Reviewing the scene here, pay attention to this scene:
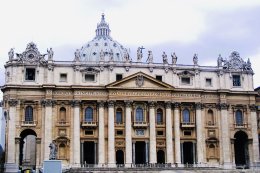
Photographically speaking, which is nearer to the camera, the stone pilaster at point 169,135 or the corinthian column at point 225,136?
the stone pilaster at point 169,135

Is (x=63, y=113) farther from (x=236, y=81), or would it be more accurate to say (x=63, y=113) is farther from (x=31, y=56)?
(x=236, y=81)

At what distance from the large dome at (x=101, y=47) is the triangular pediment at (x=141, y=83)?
33.0 metres

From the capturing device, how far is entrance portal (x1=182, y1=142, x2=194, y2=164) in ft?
232

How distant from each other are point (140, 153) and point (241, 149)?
17851mm

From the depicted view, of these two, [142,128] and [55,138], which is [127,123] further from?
[55,138]

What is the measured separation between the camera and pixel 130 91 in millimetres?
68562

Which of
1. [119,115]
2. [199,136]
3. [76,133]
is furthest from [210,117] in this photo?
[76,133]

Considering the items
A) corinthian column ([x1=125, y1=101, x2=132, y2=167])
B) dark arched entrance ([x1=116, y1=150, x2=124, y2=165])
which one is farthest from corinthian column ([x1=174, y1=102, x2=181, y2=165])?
dark arched entrance ([x1=116, y1=150, x2=124, y2=165])

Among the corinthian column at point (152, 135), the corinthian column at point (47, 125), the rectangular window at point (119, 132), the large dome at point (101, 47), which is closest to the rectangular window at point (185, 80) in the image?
the corinthian column at point (152, 135)

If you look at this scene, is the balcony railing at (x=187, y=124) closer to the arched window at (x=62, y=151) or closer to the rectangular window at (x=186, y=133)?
the rectangular window at (x=186, y=133)

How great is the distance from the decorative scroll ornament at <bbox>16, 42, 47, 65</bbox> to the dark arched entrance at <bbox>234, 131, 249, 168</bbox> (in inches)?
1280

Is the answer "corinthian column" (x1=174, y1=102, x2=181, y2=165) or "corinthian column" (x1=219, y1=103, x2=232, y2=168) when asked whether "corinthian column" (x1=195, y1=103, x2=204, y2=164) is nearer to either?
→ "corinthian column" (x1=174, y1=102, x2=181, y2=165)

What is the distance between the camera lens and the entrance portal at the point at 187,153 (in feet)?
232

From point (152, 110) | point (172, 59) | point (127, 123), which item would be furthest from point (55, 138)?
point (172, 59)
